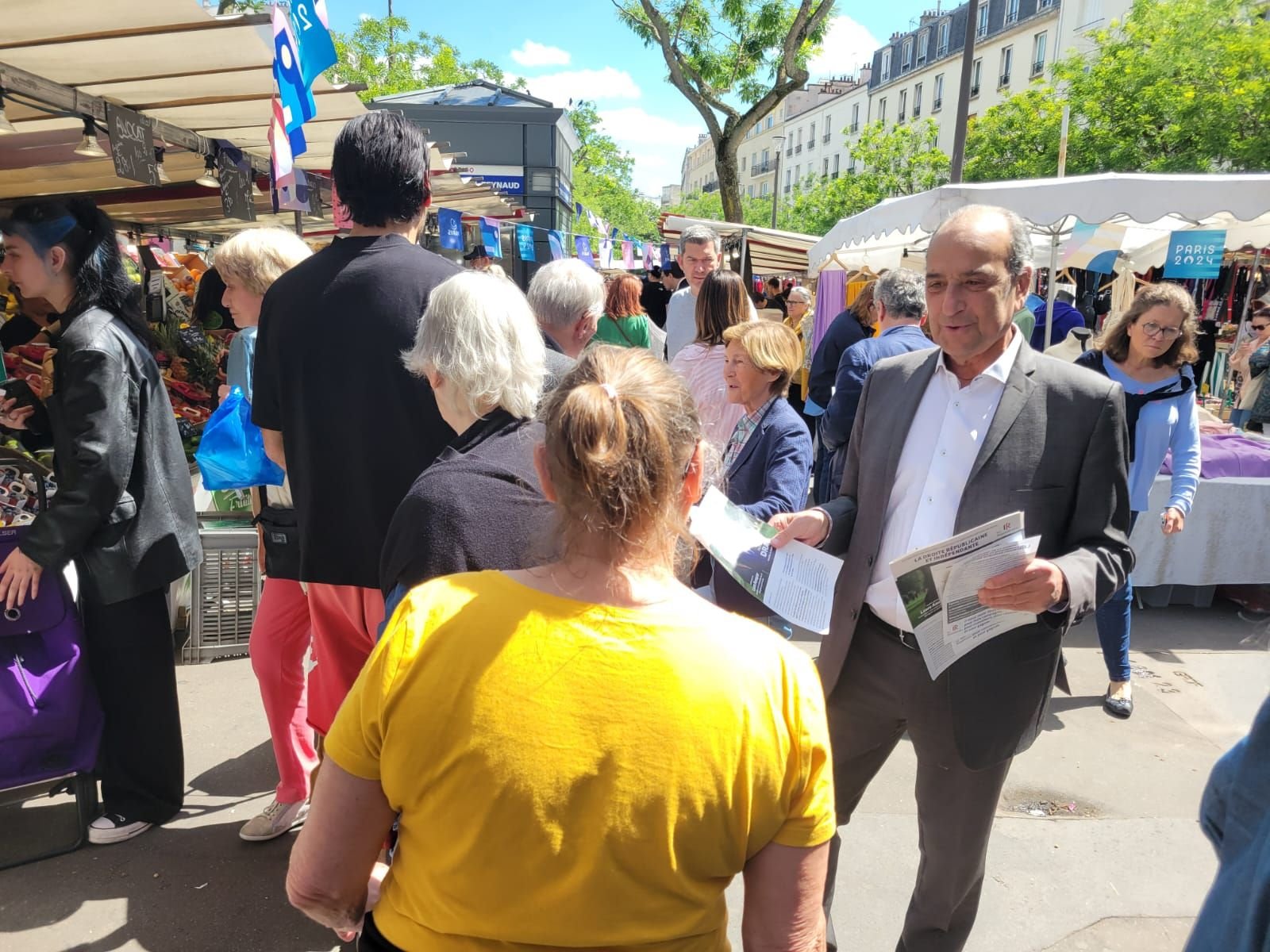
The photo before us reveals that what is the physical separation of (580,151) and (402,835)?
51.5 m

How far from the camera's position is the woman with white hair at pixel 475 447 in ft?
4.87

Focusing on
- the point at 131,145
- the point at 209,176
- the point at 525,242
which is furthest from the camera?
the point at 525,242

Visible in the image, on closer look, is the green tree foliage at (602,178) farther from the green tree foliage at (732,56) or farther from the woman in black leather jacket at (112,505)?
the woman in black leather jacket at (112,505)

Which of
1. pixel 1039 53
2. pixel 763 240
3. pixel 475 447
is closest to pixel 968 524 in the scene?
pixel 475 447

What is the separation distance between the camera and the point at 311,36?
3.14 metres

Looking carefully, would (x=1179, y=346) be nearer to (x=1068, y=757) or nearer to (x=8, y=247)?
(x=1068, y=757)

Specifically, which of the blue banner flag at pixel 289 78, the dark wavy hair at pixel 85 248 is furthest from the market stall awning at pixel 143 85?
the dark wavy hair at pixel 85 248

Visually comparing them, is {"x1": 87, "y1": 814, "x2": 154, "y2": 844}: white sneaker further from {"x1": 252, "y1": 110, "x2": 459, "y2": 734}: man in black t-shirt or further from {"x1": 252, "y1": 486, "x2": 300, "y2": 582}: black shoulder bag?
{"x1": 252, "y1": 110, "x2": 459, "y2": 734}: man in black t-shirt

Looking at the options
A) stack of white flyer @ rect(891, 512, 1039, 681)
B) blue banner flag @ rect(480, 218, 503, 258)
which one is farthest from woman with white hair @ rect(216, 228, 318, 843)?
blue banner flag @ rect(480, 218, 503, 258)

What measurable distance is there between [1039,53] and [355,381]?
53.3 m

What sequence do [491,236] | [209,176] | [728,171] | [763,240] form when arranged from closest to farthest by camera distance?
1. [209,176]
2. [491,236]
3. [763,240]
4. [728,171]

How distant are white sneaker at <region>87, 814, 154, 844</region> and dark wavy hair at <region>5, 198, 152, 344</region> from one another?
1587 millimetres

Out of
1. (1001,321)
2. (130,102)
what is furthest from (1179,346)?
Result: (130,102)

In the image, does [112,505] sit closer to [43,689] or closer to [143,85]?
[43,689]
